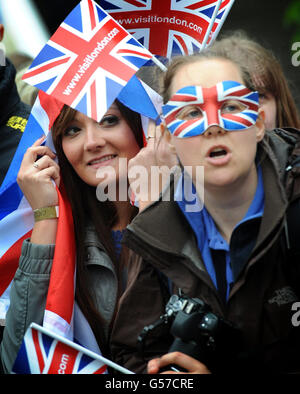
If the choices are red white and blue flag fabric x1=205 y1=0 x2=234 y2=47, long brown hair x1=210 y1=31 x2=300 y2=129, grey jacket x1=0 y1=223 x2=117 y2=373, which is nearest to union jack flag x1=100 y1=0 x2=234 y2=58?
red white and blue flag fabric x1=205 y1=0 x2=234 y2=47

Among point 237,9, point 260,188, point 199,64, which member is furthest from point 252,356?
point 237,9

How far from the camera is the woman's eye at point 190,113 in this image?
7.83ft

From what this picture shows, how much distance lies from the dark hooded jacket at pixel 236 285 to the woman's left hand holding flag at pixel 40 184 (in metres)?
0.54

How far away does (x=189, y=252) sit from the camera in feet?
7.86

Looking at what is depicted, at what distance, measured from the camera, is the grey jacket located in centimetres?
273

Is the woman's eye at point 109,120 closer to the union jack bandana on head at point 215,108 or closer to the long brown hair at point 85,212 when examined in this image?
the long brown hair at point 85,212

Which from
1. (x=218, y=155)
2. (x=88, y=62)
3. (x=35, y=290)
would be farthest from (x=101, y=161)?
(x=218, y=155)

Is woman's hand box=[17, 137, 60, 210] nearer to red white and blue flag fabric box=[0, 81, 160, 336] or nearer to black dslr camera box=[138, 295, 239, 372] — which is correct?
red white and blue flag fabric box=[0, 81, 160, 336]

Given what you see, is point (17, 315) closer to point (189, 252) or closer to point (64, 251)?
point (64, 251)

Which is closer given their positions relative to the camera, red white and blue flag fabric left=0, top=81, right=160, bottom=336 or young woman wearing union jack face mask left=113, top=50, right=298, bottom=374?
young woman wearing union jack face mask left=113, top=50, right=298, bottom=374

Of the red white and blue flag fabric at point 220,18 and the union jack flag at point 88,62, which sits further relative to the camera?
the red white and blue flag fabric at point 220,18

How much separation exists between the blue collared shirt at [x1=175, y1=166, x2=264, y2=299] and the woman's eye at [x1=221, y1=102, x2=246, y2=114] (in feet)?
0.79

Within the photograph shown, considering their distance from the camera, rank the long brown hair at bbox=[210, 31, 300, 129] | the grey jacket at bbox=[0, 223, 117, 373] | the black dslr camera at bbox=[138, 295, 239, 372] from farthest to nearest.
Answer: the grey jacket at bbox=[0, 223, 117, 373] < the long brown hair at bbox=[210, 31, 300, 129] < the black dslr camera at bbox=[138, 295, 239, 372]

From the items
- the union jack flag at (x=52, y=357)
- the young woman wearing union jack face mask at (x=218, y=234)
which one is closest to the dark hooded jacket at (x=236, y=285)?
the young woman wearing union jack face mask at (x=218, y=234)
